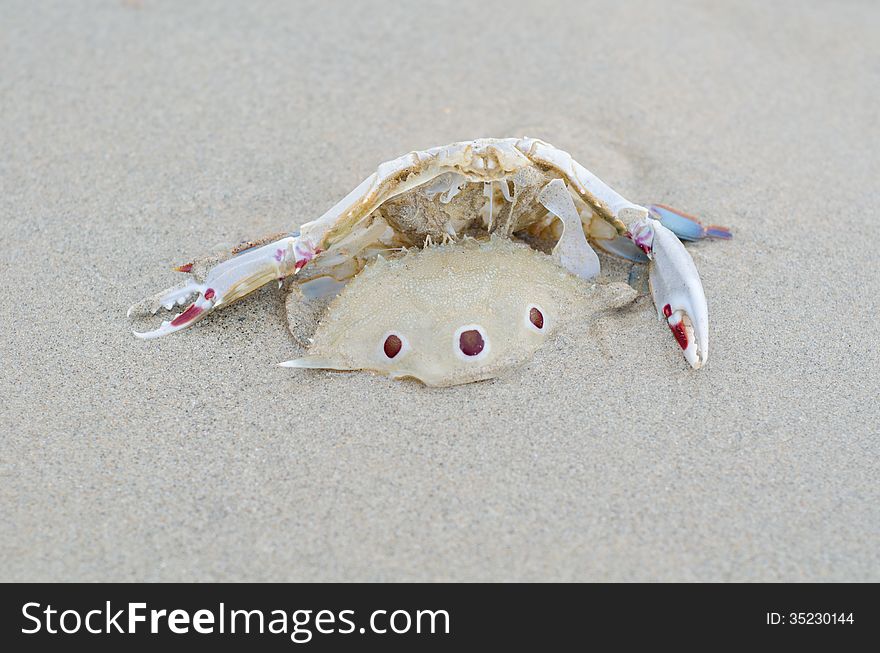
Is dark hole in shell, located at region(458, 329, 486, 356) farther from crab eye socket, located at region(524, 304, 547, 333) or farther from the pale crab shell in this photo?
crab eye socket, located at region(524, 304, 547, 333)

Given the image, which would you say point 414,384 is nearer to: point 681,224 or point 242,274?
point 242,274

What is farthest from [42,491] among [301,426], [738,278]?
[738,278]

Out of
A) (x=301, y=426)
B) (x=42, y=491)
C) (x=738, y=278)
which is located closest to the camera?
(x=42, y=491)

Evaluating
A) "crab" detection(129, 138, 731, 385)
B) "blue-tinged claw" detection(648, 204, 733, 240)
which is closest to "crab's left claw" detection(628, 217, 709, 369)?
"crab" detection(129, 138, 731, 385)

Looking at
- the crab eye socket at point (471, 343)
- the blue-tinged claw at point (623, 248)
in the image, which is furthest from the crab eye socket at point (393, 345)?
the blue-tinged claw at point (623, 248)

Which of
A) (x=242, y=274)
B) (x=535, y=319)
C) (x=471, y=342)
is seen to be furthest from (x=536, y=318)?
(x=242, y=274)

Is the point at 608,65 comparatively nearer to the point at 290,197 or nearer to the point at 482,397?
the point at 290,197

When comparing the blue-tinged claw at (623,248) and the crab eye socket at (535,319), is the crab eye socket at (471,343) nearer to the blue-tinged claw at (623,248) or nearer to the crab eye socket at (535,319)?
the crab eye socket at (535,319)
